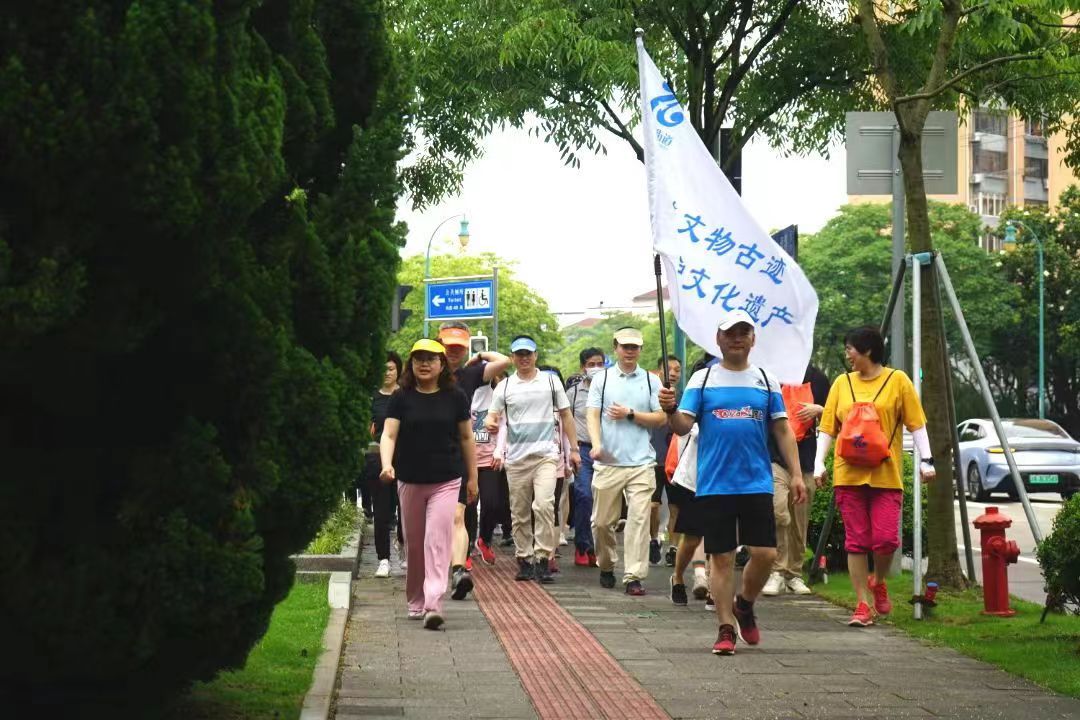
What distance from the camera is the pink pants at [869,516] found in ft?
34.2

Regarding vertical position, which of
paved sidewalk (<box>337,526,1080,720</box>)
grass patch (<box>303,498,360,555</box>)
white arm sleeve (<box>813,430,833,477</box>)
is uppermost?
white arm sleeve (<box>813,430,833,477</box>)

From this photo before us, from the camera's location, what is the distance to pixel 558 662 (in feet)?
29.1

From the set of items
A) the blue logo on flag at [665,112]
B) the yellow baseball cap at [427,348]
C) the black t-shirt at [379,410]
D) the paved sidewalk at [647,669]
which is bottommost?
the paved sidewalk at [647,669]

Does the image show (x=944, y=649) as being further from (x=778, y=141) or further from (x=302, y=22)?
(x=778, y=141)

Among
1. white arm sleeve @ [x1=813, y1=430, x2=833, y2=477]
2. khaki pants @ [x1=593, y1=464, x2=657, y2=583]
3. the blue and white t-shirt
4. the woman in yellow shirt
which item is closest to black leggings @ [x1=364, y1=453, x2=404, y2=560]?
khaki pants @ [x1=593, y1=464, x2=657, y2=583]

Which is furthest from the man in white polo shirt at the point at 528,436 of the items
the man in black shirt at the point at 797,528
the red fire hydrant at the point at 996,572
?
the red fire hydrant at the point at 996,572

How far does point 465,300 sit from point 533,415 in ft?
50.4

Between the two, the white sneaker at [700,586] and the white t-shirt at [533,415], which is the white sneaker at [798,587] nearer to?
the white sneaker at [700,586]

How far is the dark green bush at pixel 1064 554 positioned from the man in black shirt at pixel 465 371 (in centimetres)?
425

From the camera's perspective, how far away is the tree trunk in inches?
458

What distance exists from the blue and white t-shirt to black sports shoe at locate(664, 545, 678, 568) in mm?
5239

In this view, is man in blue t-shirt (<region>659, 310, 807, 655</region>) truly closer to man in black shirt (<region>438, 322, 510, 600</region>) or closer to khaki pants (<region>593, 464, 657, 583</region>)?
khaki pants (<region>593, 464, 657, 583</region>)

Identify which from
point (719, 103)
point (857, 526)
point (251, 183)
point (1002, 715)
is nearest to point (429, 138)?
point (719, 103)

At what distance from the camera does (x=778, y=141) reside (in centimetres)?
2164
